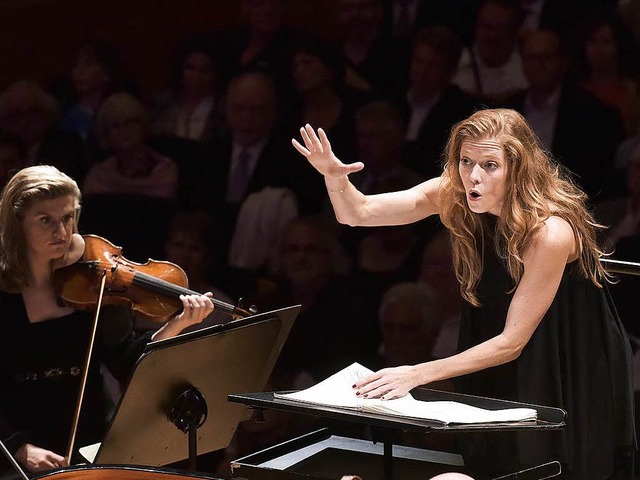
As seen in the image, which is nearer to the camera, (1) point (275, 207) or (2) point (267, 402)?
(2) point (267, 402)

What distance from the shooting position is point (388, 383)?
7.29 feet

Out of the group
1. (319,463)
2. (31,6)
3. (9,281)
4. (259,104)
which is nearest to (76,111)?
(31,6)

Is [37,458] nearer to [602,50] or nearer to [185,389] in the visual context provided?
[185,389]

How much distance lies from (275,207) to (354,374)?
1.92 metres

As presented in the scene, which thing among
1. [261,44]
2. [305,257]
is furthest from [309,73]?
[305,257]

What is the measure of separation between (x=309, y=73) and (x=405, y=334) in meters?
1.01

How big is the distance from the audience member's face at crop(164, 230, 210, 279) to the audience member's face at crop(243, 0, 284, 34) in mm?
823

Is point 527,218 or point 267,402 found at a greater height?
point 527,218

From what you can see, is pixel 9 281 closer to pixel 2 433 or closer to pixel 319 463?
pixel 2 433

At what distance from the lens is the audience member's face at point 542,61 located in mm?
3732

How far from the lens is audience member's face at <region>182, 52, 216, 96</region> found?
14.1 ft

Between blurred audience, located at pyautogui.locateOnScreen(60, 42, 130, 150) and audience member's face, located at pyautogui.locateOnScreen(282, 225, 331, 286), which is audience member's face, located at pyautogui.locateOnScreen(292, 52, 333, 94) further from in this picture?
blurred audience, located at pyautogui.locateOnScreen(60, 42, 130, 150)

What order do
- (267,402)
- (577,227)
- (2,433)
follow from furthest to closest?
(2,433) < (577,227) < (267,402)

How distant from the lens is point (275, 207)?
13.6 ft
